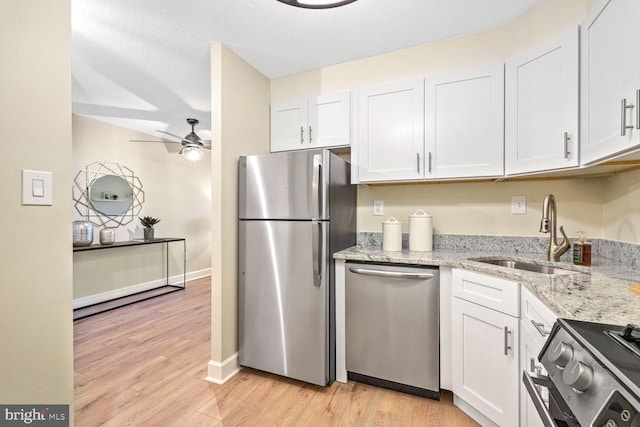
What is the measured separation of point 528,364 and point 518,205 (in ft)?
3.87

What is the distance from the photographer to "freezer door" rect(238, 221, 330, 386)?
1884 mm

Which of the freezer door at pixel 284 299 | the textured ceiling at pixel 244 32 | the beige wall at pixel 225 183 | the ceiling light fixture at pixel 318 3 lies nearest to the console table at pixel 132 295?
the textured ceiling at pixel 244 32

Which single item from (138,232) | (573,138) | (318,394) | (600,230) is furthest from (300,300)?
(138,232)

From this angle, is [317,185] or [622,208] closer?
[622,208]

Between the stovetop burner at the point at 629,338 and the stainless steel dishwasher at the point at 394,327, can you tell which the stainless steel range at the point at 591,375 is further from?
the stainless steel dishwasher at the point at 394,327

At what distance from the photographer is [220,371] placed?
6.53 ft

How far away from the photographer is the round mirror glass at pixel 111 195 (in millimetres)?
3637

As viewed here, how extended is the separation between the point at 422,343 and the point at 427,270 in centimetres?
44

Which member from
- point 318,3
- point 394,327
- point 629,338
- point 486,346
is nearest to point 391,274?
point 394,327

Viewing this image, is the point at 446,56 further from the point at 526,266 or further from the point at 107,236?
the point at 107,236

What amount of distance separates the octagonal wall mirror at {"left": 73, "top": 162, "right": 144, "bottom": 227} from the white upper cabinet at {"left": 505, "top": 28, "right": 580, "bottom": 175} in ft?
14.3

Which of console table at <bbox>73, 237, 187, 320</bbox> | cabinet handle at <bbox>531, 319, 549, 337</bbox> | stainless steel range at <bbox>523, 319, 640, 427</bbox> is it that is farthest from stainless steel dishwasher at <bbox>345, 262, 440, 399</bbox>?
console table at <bbox>73, 237, 187, 320</bbox>

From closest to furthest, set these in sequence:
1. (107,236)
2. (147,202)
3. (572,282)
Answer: (572,282) → (107,236) → (147,202)

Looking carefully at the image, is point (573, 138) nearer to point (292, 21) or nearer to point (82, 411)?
point (292, 21)
